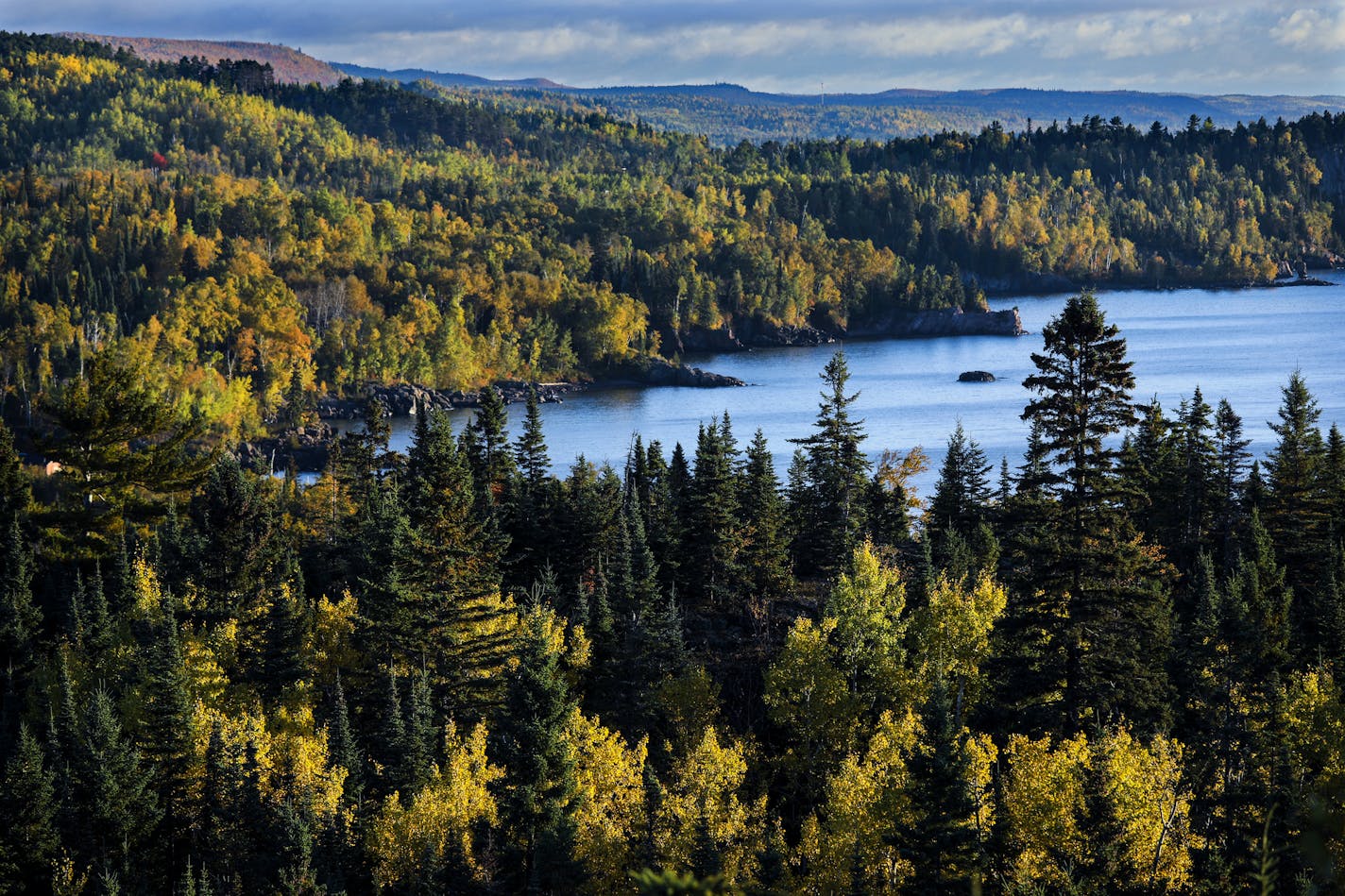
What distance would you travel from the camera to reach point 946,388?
128750 mm

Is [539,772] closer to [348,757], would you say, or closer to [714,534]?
[348,757]

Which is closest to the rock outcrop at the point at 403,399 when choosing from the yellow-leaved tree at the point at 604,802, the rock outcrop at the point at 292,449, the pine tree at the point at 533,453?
the rock outcrop at the point at 292,449

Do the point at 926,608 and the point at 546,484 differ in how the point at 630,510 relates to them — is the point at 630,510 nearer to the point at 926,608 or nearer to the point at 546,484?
the point at 546,484

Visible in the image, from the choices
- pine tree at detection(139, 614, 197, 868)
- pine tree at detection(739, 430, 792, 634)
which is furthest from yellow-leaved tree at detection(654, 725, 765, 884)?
pine tree at detection(139, 614, 197, 868)

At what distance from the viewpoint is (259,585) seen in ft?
142

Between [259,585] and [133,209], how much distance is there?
456ft

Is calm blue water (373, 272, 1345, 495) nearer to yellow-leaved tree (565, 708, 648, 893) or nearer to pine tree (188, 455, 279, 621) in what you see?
pine tree (188, 455, 279, 621)

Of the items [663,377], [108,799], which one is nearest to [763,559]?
[108,799]

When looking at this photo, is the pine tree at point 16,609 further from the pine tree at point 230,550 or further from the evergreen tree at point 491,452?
the evergreen tree at point 491,452

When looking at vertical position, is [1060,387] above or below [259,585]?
above

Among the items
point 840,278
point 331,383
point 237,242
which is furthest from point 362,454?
point 840,278

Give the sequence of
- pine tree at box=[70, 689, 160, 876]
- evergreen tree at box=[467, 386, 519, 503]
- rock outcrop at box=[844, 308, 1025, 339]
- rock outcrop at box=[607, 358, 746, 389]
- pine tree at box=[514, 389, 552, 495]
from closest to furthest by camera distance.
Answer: pine tree at box=[70, 689, 160, 876] → pine tree at box=[514, 389, 552, 495] → evergreen tree at box=[467, 386, 519, 503] → rock outcrop at box=[607, 358, 746, 389] → rock outcrop at box=[844, 308, 1025, 339]

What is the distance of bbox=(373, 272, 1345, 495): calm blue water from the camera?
10344 cm

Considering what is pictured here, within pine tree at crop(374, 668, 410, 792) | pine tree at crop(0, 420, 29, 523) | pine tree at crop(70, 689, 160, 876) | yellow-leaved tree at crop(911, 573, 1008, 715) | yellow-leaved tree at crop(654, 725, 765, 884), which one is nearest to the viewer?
yellow-leaved tree at crop(654, 725, 765, 884)
